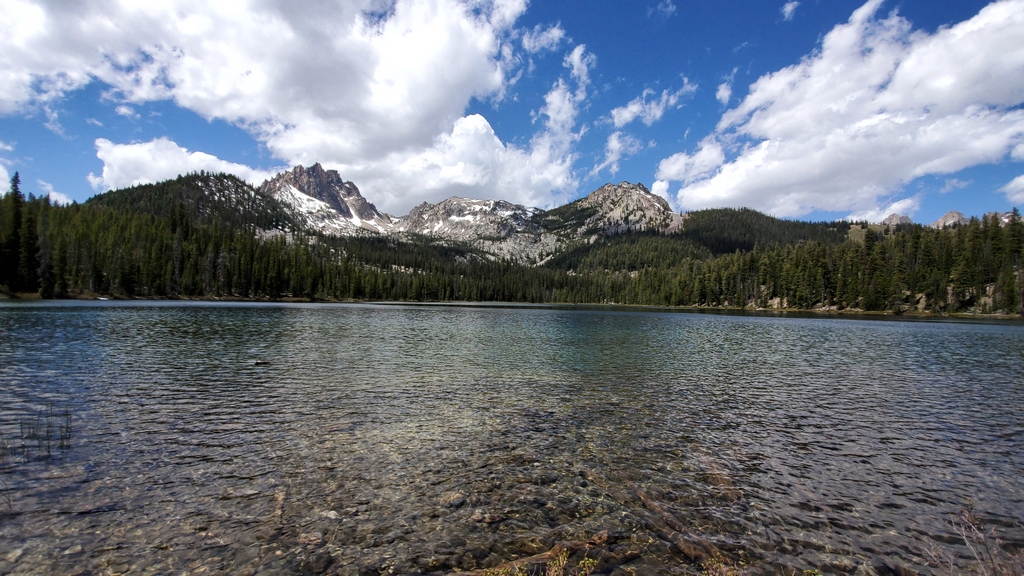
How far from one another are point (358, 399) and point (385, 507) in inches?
474

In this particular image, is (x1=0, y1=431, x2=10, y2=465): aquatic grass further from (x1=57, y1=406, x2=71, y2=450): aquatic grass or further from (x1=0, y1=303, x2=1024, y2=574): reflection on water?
(x1=57, y1=406, x2=71, y2=450): aquatic grass

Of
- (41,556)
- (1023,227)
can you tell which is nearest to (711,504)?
(41,556)

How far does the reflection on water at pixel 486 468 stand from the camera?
923 cm

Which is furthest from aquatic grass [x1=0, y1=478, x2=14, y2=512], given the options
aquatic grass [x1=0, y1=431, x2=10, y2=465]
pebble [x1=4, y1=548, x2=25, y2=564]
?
pebble [x1=4, y1=548, x2=25, y2=564]

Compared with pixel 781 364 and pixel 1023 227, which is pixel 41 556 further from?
pixel 1023 227

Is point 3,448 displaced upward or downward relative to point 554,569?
downward

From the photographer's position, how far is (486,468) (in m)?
13.8

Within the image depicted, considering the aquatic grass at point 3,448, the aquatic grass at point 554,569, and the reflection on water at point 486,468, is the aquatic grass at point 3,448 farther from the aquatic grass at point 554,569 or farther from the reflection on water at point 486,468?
the aquatic grass at point 554,569

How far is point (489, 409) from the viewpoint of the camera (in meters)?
21.0

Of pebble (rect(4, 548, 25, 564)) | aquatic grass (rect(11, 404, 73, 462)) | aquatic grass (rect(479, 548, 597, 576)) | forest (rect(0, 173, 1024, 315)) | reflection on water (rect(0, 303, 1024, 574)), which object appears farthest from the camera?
forest (rect(0, 173, 1024, 315))

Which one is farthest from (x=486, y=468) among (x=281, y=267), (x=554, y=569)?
(x=281, y=267)

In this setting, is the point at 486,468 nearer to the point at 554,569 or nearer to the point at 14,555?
the point at 554,569

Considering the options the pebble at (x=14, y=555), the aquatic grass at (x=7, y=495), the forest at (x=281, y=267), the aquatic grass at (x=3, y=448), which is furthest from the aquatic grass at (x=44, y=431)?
the forest at (x=281, y=267)

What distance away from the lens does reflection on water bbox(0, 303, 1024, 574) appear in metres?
9.23
